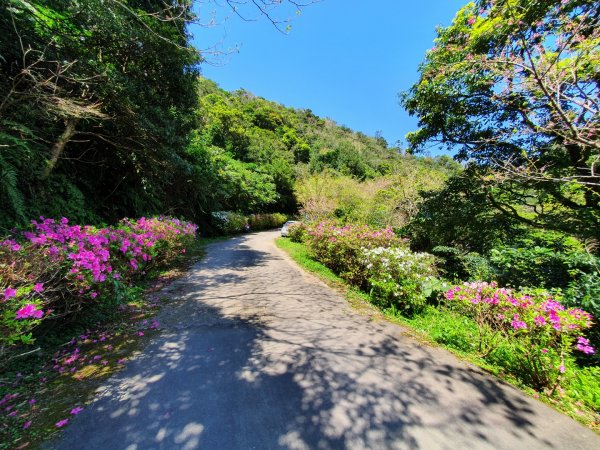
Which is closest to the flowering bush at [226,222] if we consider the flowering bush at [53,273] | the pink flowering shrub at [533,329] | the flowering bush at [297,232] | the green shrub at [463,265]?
the flowering bush at [297,232]

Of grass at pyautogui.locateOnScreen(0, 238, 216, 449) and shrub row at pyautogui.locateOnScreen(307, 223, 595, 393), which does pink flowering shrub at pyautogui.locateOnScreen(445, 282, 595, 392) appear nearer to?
shrub row at pyautogui.locateOnScreen(307, 223, 595, 393)

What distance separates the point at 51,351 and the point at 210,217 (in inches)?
559

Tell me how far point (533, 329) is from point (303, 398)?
Result: 9.16 ft

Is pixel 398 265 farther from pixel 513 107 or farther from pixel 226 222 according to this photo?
pixel 226 222

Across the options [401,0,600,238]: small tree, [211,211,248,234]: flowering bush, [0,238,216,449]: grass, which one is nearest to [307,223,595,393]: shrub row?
[401,0,600,238]: small tree

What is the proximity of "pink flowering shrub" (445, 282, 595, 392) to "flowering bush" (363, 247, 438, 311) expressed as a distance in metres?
1.15

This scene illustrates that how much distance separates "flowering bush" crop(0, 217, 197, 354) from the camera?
1.98 m

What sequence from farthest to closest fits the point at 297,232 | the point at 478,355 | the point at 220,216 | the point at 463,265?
the point at 220,216 < the point at 297,232 < the point at 463,265 < the point at 478,355

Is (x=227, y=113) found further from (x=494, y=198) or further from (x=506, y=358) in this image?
(x=506, y=358)

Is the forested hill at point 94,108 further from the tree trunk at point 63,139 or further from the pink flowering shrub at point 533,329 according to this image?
the pink flowering shrub at point 533,329

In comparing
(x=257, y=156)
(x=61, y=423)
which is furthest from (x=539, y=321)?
(x=257, y=156)

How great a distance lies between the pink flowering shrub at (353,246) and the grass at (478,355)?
2.50 ft

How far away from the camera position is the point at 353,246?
6.95 m

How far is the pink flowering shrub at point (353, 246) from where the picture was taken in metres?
6.69
